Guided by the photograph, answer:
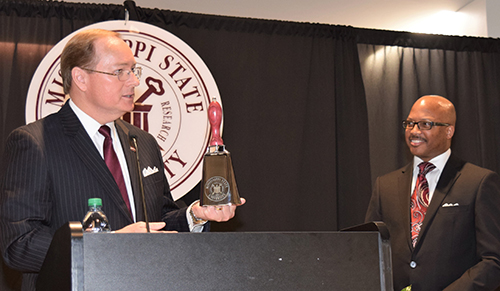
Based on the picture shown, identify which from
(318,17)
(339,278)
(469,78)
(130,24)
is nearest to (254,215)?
(130,24)

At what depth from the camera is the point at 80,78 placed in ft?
7.09

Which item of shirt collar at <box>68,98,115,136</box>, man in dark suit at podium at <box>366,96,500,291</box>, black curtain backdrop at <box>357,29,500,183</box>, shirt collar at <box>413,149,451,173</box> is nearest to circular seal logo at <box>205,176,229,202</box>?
shirt collar at <box>68,98,115,136</box>

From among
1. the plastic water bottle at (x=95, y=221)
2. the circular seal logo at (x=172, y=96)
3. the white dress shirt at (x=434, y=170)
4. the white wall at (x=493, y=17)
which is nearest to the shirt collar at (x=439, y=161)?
the white dress shirt at (x=434, y=170)

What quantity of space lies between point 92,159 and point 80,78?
0.39 m

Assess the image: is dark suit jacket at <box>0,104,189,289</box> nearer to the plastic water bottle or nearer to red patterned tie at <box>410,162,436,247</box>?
the plastic water bottle

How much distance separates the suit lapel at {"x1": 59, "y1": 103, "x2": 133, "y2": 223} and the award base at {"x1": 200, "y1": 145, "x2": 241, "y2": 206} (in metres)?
0.50

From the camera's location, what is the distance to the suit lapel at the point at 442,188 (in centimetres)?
308

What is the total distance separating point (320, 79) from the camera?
4.07 meters

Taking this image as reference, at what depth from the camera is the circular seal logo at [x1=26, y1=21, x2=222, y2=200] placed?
3582 mm

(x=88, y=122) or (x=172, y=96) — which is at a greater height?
(x=172, y=96)

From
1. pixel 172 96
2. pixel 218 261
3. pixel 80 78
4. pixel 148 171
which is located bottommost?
pixel 218 261

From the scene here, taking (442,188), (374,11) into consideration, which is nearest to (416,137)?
(442,188)

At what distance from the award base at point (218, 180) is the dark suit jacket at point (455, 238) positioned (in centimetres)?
183

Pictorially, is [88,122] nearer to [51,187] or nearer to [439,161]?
[51,187]
